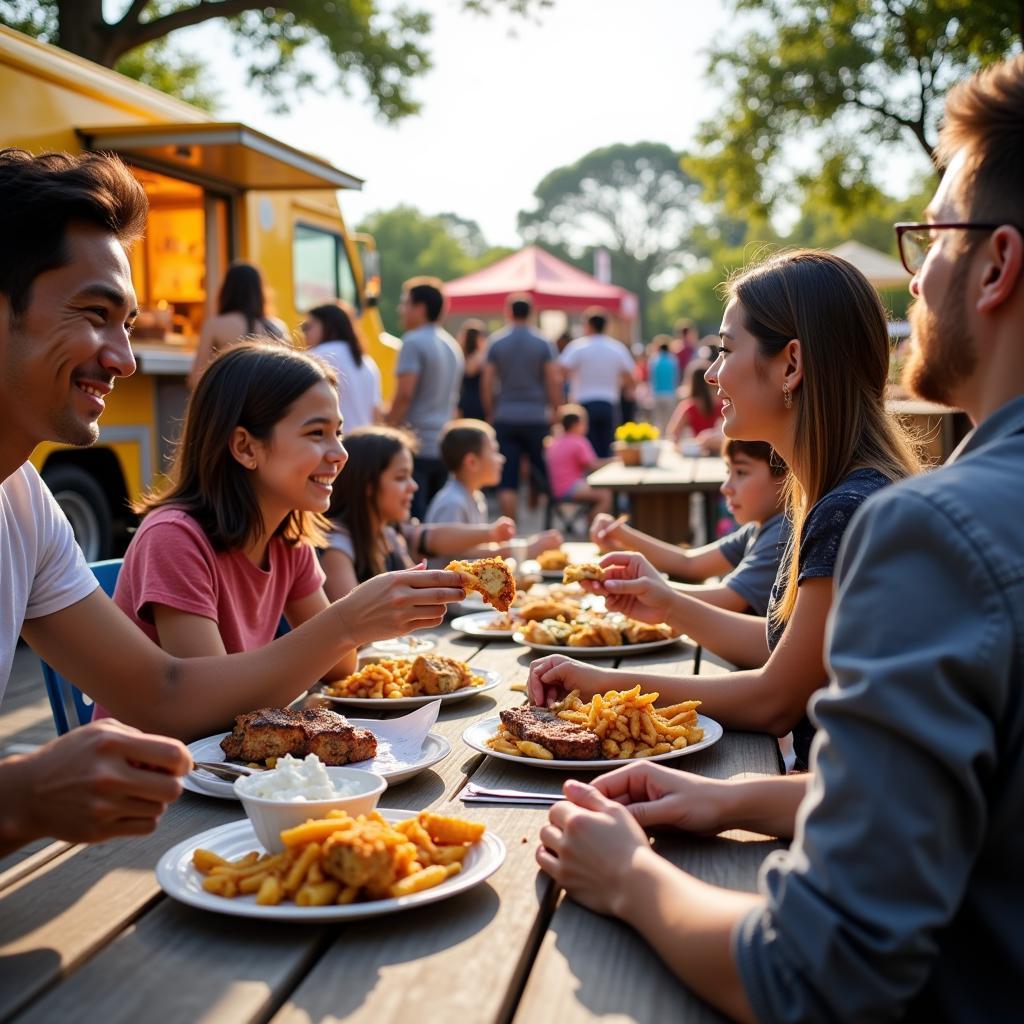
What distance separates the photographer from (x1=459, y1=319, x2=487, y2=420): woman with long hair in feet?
43.1

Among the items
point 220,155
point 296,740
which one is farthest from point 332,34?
point 296,740

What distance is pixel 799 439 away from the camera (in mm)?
2672

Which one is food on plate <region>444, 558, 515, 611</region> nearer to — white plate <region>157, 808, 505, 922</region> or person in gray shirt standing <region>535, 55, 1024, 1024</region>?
white plate <region>157, 808, 505, 922</region>

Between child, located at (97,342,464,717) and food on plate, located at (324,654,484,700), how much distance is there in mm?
129

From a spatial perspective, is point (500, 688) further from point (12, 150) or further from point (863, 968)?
point (863, 968)

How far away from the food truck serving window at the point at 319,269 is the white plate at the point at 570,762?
738 cm

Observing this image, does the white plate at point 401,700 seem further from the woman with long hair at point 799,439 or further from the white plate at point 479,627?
the white plate at point 479,627

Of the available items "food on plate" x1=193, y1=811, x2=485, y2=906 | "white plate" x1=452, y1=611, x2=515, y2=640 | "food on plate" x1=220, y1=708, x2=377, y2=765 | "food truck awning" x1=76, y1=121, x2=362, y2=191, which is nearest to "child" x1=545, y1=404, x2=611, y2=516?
"food truck awning" x1=76, y1=121, x2=362, y2=191

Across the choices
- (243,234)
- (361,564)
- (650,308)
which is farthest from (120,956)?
(650,308)

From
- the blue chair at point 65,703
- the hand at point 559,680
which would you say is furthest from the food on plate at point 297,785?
the blue chair at point 65,703

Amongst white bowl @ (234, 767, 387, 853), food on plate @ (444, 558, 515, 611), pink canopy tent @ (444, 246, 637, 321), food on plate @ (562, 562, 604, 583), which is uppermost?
pink canopy tent @ (444, 246, 637, 321)

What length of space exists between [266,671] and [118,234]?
929mm

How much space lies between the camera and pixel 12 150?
7.14 feet

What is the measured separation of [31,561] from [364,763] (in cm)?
79
